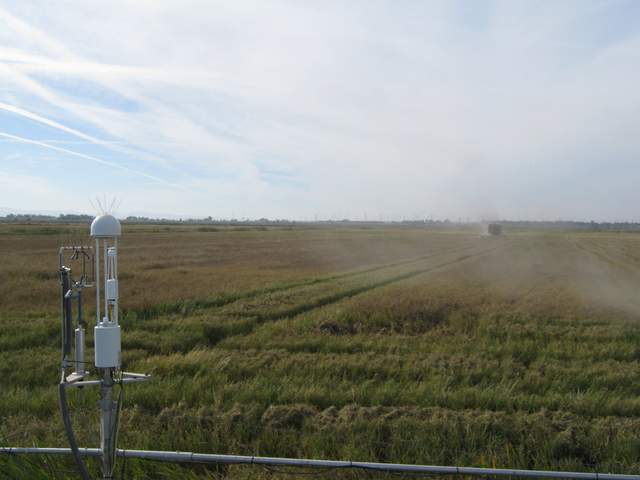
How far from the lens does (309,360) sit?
33.1 feet

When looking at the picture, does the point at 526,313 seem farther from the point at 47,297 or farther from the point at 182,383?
the point at 47,297

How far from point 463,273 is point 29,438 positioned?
28908 millimetres

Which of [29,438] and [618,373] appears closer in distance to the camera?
[29,438]

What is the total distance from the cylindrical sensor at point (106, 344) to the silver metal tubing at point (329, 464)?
5.41ft

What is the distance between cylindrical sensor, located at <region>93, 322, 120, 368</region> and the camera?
4.24 meters

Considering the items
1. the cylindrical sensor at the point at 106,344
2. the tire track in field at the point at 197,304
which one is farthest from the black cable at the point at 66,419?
the tire track in field at the point at 197,304

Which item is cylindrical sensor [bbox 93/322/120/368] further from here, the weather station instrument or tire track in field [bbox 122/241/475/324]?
tire track in field [bbox 122/241/475/324]

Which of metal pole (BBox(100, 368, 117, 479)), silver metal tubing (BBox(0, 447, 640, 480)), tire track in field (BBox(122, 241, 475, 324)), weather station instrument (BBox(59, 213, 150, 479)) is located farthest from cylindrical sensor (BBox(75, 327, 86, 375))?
tire track in field (BBox(122, 241, 475, 324))

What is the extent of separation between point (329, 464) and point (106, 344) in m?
2.73

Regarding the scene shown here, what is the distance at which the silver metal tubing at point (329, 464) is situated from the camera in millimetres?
4906

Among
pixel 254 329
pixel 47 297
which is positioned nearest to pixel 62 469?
pixel 254 329

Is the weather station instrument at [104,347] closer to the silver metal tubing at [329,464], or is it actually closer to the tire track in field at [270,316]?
the silver metal tubing at [329,464]

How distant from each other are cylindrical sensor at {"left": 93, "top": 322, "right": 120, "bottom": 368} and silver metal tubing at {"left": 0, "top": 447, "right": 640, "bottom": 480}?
165 centimetres

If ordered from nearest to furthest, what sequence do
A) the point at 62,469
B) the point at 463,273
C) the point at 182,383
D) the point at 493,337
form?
the point at 62,469, the point at 182,383, the point at 493,337, the point at 463,273
